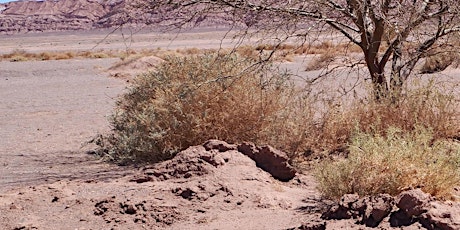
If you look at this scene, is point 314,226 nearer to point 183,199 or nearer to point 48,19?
point 183,199

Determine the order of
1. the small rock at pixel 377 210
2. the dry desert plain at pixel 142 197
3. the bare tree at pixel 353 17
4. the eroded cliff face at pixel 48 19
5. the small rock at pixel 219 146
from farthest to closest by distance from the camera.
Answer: the eroded cliff face at pixel 48 19 → the bare tree at pixel 353 17 → the small rock at pixel 219 146 → the dry desert plain at pixel 142 197 → the small rock at pixel 377 210

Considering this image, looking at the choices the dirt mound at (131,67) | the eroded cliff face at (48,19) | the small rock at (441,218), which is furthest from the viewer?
the eroded cliff face at (48,19)

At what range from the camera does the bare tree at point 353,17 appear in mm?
9461

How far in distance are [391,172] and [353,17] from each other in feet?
14.1

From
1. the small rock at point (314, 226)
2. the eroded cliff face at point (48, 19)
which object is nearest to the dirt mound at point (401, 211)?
the small rock at point (314, 226)

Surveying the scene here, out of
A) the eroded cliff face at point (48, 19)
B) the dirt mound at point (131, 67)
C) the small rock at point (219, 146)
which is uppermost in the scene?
the small rock at point (219, 146)

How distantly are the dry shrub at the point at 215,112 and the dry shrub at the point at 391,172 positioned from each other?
279cm

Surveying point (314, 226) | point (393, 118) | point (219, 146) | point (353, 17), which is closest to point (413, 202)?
point (314, 226)

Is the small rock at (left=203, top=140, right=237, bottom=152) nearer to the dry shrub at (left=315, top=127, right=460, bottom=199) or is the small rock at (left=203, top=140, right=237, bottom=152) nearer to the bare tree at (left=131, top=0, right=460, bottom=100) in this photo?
the dry shrub at (left=315, top=127, right=460, bottom=199)

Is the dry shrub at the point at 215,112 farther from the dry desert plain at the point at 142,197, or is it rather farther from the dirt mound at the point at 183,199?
the dirt mound at the point at 183,199

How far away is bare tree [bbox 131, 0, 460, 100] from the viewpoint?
9.46m

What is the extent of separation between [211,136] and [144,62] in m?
23.9

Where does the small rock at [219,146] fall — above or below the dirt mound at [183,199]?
above

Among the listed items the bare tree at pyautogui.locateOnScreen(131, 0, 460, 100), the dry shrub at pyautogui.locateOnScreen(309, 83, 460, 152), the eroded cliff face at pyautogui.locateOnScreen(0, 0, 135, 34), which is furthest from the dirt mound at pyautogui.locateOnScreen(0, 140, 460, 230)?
the eroded cliff face at pyautogui.locateOnScreen(0, 0, 135, 34)
